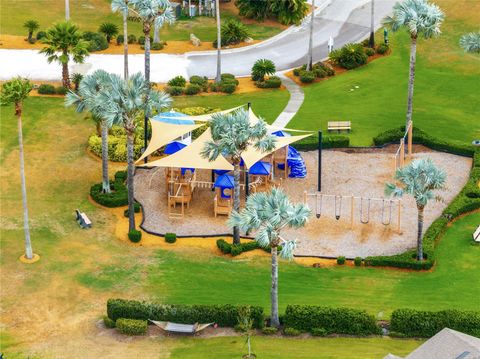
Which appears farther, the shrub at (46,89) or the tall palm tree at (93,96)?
the shrub at (46,89)

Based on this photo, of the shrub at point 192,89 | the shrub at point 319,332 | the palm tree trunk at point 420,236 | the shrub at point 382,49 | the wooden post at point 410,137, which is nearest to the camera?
the shrub at point 319,332

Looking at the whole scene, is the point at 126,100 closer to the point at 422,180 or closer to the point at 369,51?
the point at 422,180

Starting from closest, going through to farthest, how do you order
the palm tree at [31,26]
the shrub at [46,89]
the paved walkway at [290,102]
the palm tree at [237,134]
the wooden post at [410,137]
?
the palm tree at [237,134]
the wooden post at [410,137]
the paved walkway at [290,102]
the shrub at [46,89]
the palm tree at [31,26]

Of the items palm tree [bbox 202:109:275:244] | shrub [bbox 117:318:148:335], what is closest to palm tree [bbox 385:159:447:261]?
palm tree [bbox 202:109:275:244]

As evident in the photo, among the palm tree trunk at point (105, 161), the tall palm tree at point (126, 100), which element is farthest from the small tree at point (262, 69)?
the tall palm tree at point (126, 100)

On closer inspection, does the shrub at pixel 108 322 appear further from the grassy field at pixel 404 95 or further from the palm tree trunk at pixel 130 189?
the grassy field at pixel 404 95

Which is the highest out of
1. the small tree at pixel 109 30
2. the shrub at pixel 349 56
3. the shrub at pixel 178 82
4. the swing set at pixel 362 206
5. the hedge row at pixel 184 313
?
the small tree at pixel 109 30
